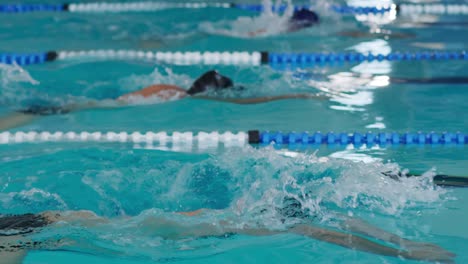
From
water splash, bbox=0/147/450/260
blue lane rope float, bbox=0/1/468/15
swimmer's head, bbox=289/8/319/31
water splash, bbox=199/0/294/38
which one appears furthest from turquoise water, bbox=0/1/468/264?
blue lane rope float, bbox=0/1/468/15

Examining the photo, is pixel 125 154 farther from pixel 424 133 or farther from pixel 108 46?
pixel 108 46

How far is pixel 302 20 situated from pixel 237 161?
3.87 m

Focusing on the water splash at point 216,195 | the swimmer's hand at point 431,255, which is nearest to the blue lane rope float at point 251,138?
the water splash at point 216,195

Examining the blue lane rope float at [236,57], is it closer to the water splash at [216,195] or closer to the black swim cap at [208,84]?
the black swim cap at [208,84]

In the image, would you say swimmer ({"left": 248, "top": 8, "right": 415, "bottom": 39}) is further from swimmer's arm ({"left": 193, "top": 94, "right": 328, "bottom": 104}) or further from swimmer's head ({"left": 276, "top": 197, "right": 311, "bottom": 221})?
swimmer's head ({"left": 276, "top": 197, "right": 311, "bottom": 221})

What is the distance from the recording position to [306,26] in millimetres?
7359

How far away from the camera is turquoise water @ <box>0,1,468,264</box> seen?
117 inches

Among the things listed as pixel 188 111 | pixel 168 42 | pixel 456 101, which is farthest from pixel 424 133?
pixel 168 42

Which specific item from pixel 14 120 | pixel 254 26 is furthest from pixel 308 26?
pixel 14 120

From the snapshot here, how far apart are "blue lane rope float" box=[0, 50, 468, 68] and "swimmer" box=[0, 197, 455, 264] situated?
10.2 feet

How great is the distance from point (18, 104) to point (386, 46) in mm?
2981

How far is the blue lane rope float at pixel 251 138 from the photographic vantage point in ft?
14.1

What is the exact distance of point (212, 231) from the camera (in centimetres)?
303

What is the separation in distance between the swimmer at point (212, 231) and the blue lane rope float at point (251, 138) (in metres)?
1.08
